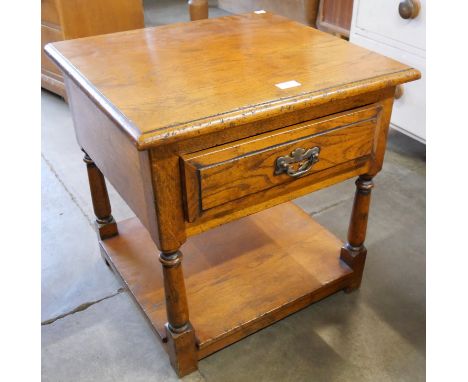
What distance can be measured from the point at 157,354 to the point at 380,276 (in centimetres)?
69

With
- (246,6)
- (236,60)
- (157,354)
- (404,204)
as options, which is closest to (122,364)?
(157,354)

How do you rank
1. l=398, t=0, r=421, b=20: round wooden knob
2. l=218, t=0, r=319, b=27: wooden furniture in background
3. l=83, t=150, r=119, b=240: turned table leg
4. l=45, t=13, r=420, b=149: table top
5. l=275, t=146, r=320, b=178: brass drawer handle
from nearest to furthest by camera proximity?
1. l=45, t=13, r=420, b=149: table top
2. l=275, t=146, r=320, b=178: brass drawer handle
3. l=83, t=150, r=119, b=240: turned table leg
4. l=398, t=0, r=421, b=20: round wooden knob
5. l=218, t=0, r=319, b=27: wooden furniture in background

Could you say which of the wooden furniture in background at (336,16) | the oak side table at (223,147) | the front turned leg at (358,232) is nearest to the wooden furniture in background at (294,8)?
the wooden furniture in background at (336,16)

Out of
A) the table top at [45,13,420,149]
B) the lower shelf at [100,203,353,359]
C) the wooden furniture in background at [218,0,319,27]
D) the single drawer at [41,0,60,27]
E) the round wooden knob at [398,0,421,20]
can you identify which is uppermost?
the table top at [45,13,420,149]

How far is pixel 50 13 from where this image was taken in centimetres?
227

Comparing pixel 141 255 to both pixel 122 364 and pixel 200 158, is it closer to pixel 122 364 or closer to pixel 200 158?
pixel 122 364

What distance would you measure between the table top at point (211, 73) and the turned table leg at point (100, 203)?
1.18 feet

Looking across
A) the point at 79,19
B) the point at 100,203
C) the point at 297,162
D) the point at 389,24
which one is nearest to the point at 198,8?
the point at 79,19

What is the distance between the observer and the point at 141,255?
4.64 feet

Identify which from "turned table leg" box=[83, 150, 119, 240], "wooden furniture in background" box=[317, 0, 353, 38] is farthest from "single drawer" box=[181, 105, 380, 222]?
"wooden furniture in background" box=[317, 0, 353, 38]

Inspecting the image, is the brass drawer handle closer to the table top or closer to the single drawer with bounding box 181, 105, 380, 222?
the single drawer with bounding box 181, 105, 380, 222

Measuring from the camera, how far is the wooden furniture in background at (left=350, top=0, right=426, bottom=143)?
1.73 meters

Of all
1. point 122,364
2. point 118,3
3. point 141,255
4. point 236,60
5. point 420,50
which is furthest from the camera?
point 118,3

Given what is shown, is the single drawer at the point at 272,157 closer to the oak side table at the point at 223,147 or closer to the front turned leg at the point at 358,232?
the oak side table at the point at 223,147
